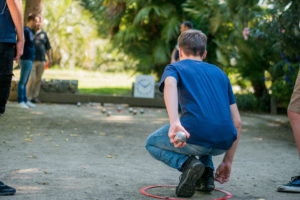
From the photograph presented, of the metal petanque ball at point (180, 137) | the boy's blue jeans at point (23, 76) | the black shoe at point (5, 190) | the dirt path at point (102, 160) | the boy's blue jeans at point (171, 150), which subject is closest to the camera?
the metal petanque ball at point (180, 137)

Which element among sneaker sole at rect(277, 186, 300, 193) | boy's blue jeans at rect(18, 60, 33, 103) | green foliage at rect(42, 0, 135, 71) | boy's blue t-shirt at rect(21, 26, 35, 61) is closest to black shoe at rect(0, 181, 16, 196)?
sneaker sole at rect(277, 186, 300, 193)

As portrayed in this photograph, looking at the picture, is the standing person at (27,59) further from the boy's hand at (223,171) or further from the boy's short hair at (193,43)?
the boy's hand at (223,171)

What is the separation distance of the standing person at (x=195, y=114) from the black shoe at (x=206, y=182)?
0.13m

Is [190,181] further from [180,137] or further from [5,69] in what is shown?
[5,69]

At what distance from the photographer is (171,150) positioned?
420 centimetres

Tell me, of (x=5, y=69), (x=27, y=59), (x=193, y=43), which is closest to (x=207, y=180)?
(x=193, y=43)

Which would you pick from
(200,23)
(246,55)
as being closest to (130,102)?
(246,55)

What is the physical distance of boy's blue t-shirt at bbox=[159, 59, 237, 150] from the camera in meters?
3.96

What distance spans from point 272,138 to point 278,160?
2.19m

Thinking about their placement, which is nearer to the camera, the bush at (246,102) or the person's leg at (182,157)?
the person's leg at (182,157)

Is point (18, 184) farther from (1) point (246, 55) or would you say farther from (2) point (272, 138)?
(1) point (246, 55)

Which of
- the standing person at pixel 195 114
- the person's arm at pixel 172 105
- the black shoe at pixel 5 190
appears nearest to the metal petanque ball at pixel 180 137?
the person's arm at pixel 172 105

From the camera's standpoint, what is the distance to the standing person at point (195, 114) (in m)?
3.96

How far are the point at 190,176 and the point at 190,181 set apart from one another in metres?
0.06
